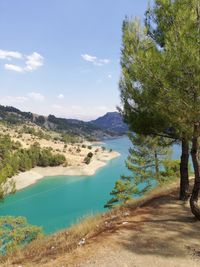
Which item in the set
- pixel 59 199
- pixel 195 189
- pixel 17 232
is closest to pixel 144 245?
pixel 195 189

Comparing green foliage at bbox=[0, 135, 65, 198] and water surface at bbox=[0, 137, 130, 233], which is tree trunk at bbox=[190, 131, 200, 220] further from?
green foliage at bbox=[0, 135, 65, 198]

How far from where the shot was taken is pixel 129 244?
35.3 ft

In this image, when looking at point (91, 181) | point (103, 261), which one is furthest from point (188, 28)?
point (91, 181)

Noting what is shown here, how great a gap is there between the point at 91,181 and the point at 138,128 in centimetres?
7739

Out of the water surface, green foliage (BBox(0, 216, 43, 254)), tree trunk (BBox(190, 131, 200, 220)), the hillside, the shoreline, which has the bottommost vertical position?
the water surface

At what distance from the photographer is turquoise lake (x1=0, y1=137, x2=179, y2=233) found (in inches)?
2303

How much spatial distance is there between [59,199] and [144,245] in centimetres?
6602

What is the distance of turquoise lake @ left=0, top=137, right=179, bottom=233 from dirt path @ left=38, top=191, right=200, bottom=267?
1496 inches

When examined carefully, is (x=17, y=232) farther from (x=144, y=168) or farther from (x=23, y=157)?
(x=23, y=157)

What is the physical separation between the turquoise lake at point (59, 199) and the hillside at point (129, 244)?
36.7 m

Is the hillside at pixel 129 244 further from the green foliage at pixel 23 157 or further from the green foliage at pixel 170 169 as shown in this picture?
the green foliage at pixel 23 157

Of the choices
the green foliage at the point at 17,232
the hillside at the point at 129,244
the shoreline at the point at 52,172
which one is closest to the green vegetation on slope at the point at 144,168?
the green foliage at the point at 17,232

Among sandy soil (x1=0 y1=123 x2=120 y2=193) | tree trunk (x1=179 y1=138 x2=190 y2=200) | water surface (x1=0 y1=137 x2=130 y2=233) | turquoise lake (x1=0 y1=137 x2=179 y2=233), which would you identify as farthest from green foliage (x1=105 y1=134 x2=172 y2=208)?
sandy soil (x1=0 y1=123 x2=120 y2=193)

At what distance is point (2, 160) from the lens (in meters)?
96.0
